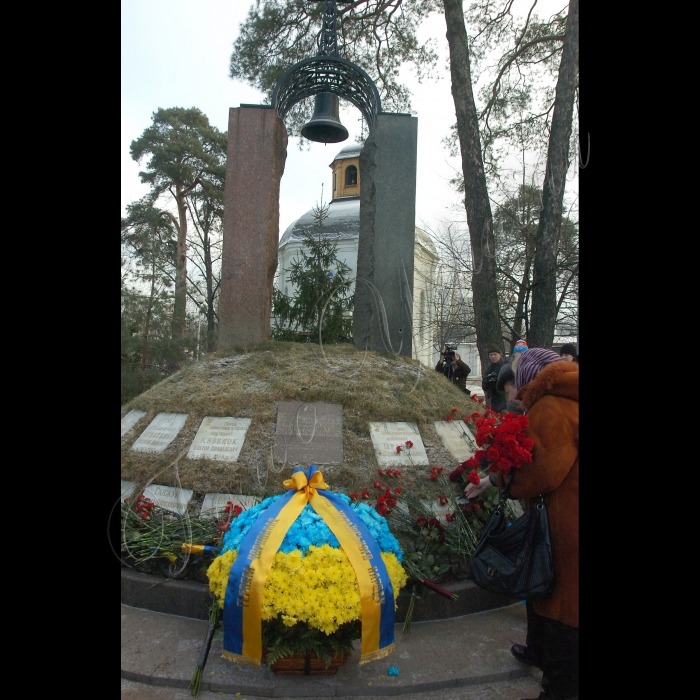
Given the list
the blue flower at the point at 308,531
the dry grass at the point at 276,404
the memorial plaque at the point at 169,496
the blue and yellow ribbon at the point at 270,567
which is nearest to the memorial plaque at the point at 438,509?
the dry grass at the point at 276,404

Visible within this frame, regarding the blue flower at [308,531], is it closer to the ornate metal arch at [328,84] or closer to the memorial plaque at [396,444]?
the memorial plaque at [396,444]

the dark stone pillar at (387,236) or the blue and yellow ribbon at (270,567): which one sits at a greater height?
the dark stone pillar at (387,236)

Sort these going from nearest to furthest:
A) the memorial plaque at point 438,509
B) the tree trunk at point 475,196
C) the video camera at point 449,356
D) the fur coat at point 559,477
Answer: the fur coat at point 559,477, the memorial plaque at point 438,509, the video camera at point 449,356, the tree trunk at point 475,196

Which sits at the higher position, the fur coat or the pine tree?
the pine tree

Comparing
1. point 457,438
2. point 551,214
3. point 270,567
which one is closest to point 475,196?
point 551,214

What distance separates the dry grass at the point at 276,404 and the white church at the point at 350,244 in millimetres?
1158

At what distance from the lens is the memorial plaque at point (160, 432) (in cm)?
430

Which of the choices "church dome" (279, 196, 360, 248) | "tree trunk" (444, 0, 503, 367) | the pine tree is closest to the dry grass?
the pine tree

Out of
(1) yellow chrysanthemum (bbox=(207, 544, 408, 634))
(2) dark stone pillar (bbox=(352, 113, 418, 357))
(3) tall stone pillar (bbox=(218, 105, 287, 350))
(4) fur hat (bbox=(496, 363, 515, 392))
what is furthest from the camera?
(2) dark stone pillar (bbox=(352, 113, 418, 357))

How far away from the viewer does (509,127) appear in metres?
11.9

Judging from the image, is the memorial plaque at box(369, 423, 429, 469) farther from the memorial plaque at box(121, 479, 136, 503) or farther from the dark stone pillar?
the memorial plaque at box(121, 479, 136, 503)

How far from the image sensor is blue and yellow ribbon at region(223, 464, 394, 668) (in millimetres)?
2424

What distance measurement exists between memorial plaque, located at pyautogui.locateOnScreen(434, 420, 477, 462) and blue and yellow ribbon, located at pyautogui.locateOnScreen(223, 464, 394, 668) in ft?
6.05
